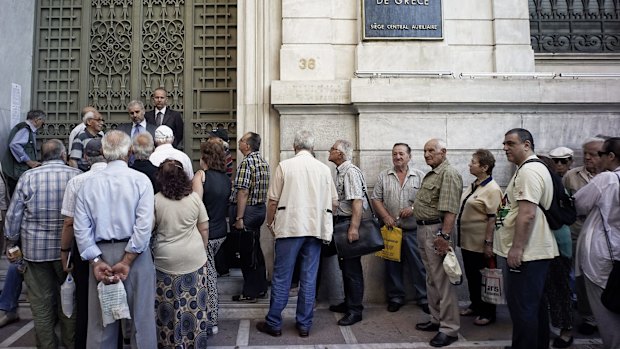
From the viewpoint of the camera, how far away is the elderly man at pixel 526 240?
158 inches

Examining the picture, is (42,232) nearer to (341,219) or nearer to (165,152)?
(165,152)

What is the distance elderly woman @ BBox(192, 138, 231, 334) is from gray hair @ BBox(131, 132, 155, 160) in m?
0.55

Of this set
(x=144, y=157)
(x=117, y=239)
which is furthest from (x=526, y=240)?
(x=144, y=157)

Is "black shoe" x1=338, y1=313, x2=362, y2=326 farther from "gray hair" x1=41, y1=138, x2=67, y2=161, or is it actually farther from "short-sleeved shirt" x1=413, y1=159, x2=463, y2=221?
"gray hair" x1=41, y1=138, x2=67, y2=161

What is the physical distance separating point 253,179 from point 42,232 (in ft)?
7.17

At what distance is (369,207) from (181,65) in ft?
12.9

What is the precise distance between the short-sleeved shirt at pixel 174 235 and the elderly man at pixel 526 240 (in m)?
2.80

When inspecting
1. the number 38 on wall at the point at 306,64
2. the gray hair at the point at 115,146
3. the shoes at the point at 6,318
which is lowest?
the shoes at the point at 6,318

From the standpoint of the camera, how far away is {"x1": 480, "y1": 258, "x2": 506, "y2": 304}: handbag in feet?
15.0

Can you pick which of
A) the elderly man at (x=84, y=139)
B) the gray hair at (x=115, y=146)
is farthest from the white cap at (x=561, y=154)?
A: the elderly man at (x=84, y=139)

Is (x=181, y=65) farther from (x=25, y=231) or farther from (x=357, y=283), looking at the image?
(x=357, y=283)

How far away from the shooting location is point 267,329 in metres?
5.00

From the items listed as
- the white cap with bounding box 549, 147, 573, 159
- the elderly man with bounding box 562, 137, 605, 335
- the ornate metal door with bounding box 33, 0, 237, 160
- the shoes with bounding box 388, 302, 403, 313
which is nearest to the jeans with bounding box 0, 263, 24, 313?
the ornate metal door with bounding box 33, 0, 237, 160

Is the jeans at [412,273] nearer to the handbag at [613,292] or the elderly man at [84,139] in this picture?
the handbag at [613,292]
